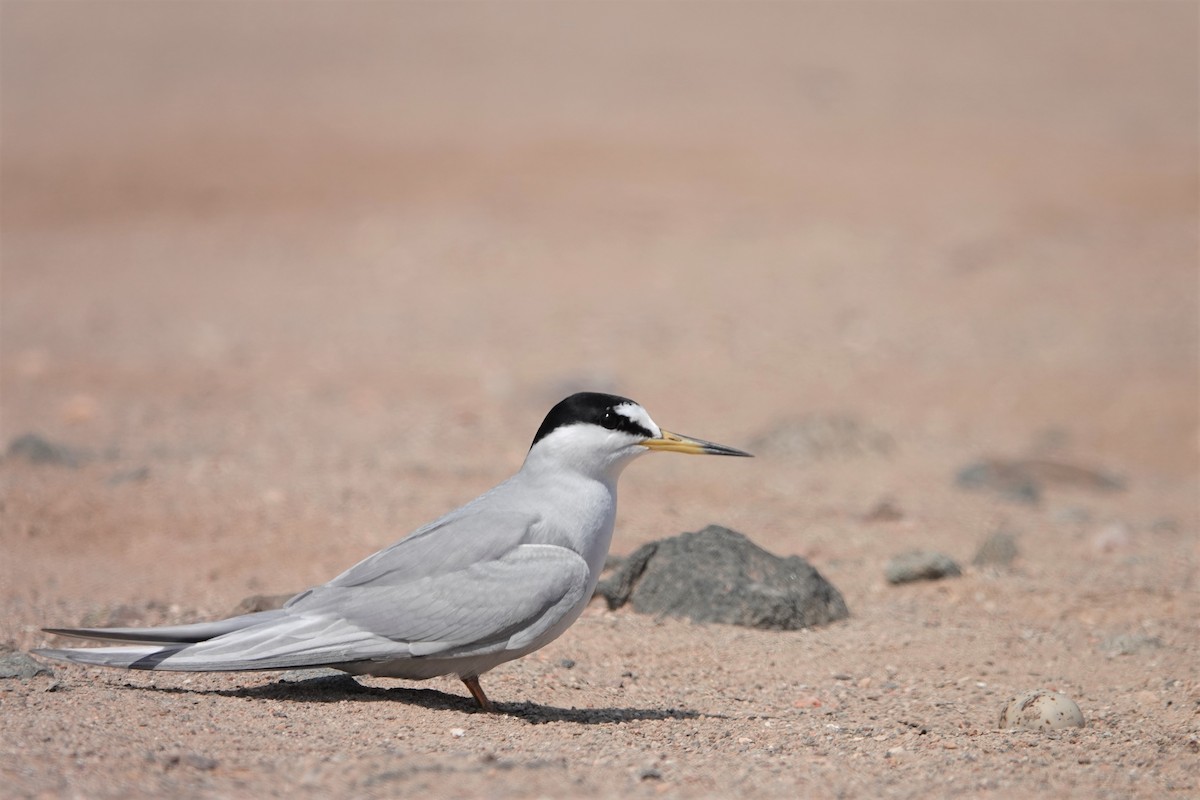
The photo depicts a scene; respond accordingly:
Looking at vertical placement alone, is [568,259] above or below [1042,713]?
above

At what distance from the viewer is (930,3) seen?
31156 millimetres

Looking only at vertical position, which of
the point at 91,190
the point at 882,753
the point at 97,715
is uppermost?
the point at 91,190

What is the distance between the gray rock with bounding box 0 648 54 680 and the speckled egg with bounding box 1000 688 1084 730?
3.45m

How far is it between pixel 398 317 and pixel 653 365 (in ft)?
11.0

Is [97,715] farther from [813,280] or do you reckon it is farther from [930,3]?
[930,3]

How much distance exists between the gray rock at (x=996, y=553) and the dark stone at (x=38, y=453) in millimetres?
5474

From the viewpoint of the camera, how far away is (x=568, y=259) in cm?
1834

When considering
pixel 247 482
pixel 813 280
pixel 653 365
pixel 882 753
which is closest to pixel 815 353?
pixel 653 365

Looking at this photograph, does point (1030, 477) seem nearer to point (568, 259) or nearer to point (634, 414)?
point (634, 414)

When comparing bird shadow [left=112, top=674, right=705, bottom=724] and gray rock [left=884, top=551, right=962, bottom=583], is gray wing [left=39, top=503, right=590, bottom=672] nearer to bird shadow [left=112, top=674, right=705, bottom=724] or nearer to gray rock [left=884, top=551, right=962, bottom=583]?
bird shadow [left=112, top=674, right=705, bottom=724]

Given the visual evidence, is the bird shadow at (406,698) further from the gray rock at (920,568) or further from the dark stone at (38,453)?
the dark stone at (38,453)

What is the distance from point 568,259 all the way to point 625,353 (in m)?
3.97

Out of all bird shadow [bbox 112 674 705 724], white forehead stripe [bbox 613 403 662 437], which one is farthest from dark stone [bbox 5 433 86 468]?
white forehead stripe [bbox 613 403 662 437]

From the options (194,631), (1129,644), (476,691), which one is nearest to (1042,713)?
(1129,644)
